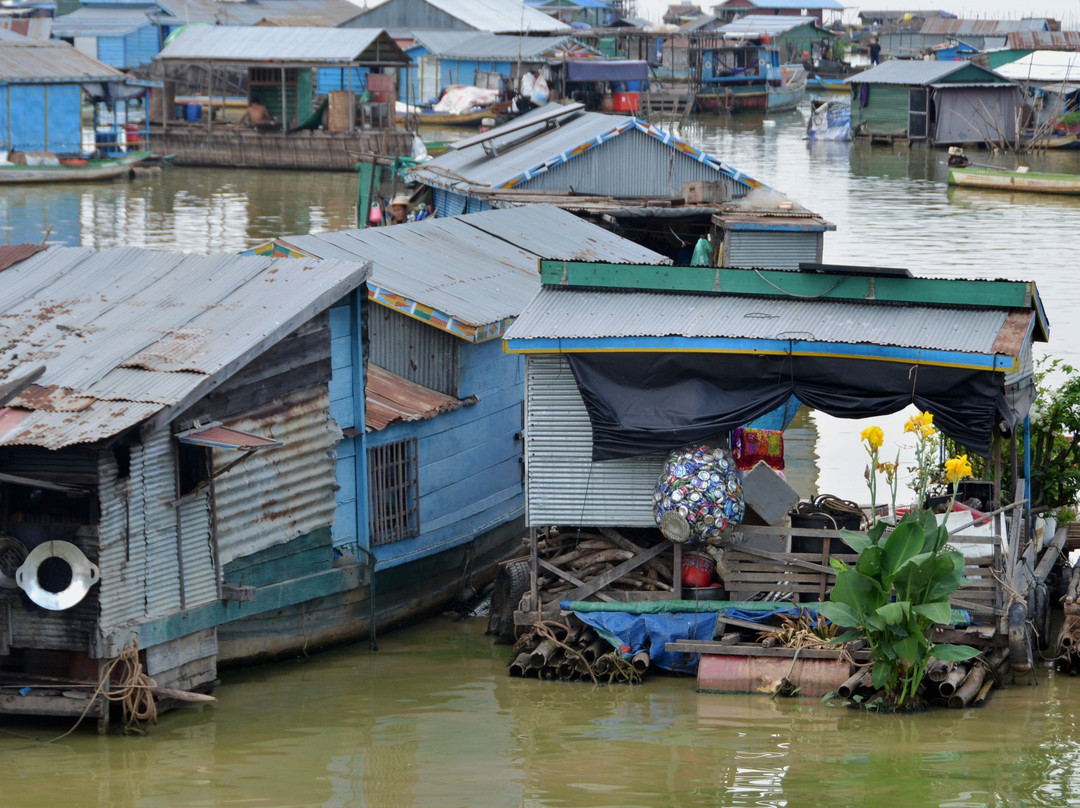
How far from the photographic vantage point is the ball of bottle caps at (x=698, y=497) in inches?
408

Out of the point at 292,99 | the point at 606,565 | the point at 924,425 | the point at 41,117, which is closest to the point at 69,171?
the point at 41,117

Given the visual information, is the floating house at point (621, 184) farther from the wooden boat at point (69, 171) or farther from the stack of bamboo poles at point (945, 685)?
the wooden boat at point (69, 171)

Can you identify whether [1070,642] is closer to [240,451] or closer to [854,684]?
[854,684]

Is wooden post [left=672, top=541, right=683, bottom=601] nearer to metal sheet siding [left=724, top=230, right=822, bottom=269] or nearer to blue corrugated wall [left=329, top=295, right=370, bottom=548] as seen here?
blue corrugated wall [left=329, top=295, right=370, bottom=548]

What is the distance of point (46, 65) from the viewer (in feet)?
131

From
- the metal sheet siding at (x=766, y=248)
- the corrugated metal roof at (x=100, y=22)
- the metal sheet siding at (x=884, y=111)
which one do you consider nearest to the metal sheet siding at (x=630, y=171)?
the metal sheet siding at (x=766, y=248)

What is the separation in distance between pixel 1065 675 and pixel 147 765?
6.19m

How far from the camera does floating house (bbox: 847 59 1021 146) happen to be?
163 ft

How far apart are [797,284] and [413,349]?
3.49 m

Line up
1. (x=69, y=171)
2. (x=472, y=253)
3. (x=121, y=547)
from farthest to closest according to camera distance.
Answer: (x=69, y=171), (x=472, y=253), (x=121, y=547)

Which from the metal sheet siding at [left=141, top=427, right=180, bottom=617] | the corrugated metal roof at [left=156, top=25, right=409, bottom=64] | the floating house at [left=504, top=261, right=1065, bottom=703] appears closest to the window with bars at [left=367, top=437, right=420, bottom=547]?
the floating house at [left=504, top=261, right=1065, bottom=703]

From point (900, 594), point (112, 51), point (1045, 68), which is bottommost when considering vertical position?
point (900, 594)

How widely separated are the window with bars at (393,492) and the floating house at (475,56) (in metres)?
44.4

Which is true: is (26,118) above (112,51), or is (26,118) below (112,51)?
below
